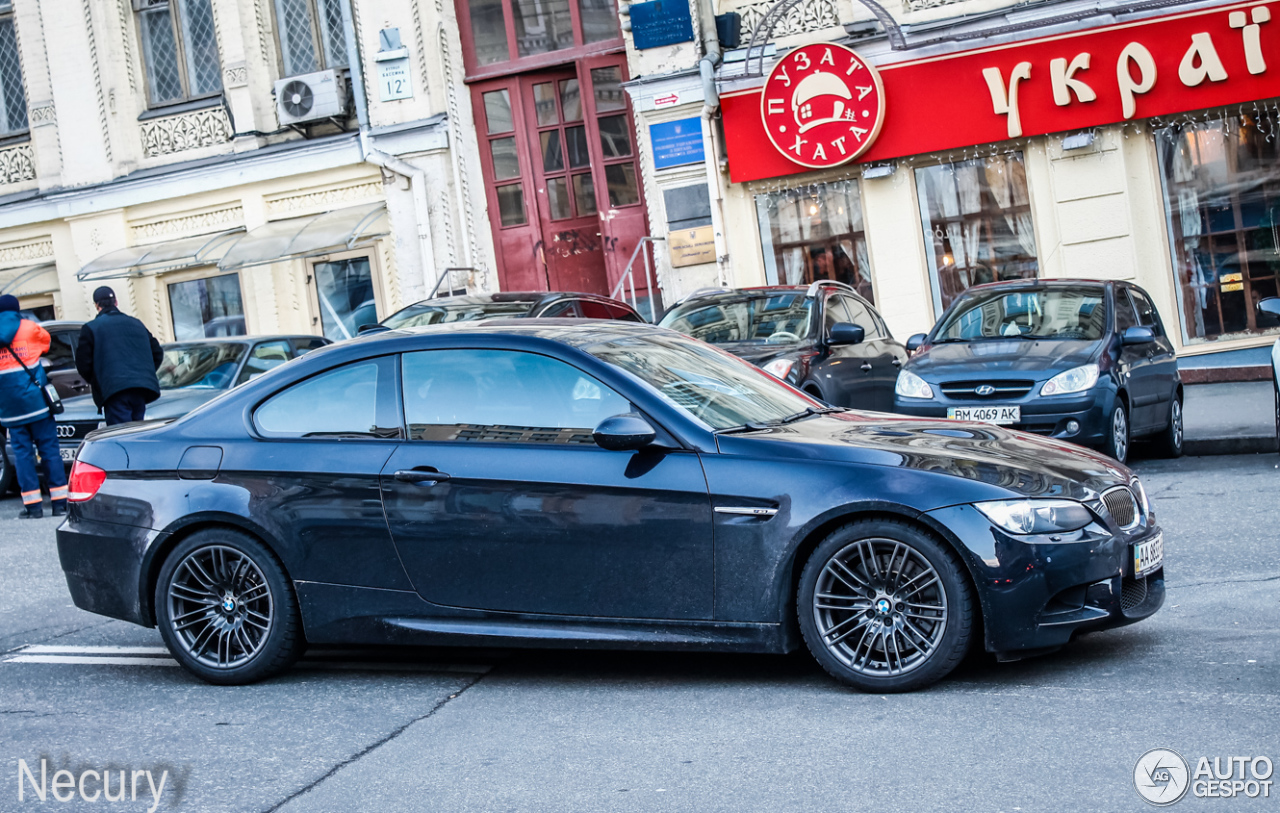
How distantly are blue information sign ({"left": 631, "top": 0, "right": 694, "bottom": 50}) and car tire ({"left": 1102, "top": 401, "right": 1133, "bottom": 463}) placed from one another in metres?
9.53

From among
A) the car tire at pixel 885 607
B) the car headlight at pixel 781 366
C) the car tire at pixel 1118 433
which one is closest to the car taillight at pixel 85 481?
the car tire at pixel 885 607

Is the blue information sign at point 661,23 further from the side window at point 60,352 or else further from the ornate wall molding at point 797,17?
the side window at point 60,352

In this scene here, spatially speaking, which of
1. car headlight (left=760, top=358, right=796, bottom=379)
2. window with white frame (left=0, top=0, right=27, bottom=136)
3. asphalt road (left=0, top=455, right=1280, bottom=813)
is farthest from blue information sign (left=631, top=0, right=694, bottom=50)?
asphalt road (left=0, top=455, right=1280, bottom=813)

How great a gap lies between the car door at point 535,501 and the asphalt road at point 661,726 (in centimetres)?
43

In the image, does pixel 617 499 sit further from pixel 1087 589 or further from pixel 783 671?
pixel 1087 589

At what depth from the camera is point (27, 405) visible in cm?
1202

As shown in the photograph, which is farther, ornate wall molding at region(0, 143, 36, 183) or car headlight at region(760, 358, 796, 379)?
ornate wall molding at region(0, 143, 36, 183)

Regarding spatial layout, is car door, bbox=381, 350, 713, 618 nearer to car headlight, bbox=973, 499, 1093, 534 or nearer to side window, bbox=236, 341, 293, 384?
car headlight, bbox=973, 499, 1093, 534

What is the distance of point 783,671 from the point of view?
18.4 feet

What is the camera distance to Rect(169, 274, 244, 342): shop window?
21.9 meters

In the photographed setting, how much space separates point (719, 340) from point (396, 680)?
6.72 m

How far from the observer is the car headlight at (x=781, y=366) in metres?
11.2

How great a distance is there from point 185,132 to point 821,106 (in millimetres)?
10113

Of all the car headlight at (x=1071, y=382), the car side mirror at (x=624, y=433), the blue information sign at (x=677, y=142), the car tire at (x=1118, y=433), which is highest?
the blue information sign at (x=677, y=142)
